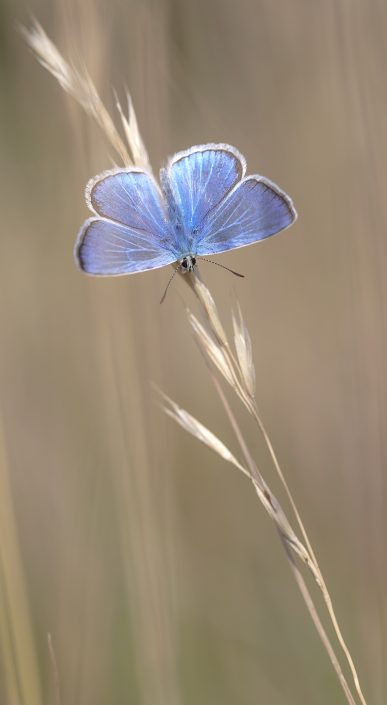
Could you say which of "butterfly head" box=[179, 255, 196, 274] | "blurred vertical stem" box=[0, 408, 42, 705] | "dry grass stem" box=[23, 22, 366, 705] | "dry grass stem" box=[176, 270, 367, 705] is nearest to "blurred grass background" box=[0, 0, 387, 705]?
"blurred vertical stem" box=[0, 408, 42, 705]

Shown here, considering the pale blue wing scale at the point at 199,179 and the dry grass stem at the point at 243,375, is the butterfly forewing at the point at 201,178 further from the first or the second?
the dry grass stem at the point at 243,375

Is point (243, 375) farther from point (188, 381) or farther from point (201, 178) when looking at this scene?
point (188, 381)

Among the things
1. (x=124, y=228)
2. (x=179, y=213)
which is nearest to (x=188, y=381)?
(x=179, y=213)

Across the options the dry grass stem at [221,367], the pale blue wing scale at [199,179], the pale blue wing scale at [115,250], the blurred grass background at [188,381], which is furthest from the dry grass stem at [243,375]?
the blurred grass background at [188,381]

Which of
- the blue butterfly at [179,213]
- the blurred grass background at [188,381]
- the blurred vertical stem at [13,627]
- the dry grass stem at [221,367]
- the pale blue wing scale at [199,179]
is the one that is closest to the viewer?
the dry grass stem at [221,367]

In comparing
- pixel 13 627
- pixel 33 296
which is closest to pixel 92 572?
pixel 13 627

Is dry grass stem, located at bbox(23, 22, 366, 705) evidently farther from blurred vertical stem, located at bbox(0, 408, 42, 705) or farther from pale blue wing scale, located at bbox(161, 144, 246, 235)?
pale blue wing scale, located at bbox(161, 144, 246, 235)
